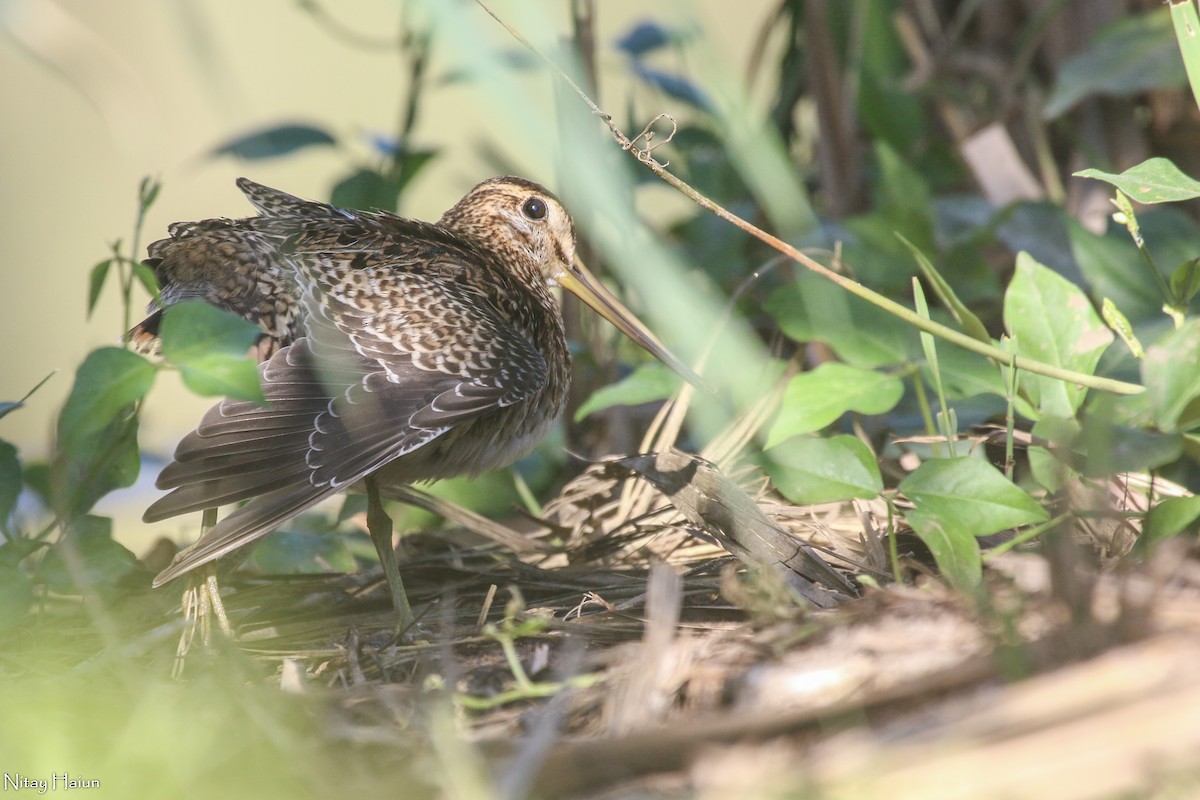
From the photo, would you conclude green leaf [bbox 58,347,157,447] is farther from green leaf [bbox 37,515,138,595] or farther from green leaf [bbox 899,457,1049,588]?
green leaf [bbox 899,457,1049,588]

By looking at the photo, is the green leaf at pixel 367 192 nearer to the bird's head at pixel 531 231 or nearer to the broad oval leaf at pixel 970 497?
the bird's head at pixel 531 231

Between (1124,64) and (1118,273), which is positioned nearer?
(1118,273)

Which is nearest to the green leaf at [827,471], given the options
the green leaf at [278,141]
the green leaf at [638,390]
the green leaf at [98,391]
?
the green leaf at [638,390]

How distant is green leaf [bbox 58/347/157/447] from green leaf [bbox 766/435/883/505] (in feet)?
2.98

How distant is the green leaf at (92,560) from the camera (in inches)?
75.2

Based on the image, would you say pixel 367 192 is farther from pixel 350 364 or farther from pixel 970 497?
pixel 970 497

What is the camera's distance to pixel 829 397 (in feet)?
6.28

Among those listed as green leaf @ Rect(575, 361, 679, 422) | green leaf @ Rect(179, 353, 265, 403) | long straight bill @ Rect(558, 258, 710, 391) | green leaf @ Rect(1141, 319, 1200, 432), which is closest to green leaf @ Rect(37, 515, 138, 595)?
green leaf @ Rect(179, 353, 265, 403)

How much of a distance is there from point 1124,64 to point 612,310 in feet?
4.23

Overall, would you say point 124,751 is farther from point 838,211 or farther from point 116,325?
point 116,325

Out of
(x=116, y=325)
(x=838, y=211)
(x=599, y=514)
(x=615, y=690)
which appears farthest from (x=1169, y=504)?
(x=116, y=325)

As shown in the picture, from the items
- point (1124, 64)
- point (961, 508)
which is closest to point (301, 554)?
point (961, 508)

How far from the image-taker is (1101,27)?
Answer: 2.98 m

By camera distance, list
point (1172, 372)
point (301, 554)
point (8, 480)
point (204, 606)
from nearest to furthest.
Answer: point (1172, 372) < point (8, 480) < point (204, 606) < point (301, 554)
